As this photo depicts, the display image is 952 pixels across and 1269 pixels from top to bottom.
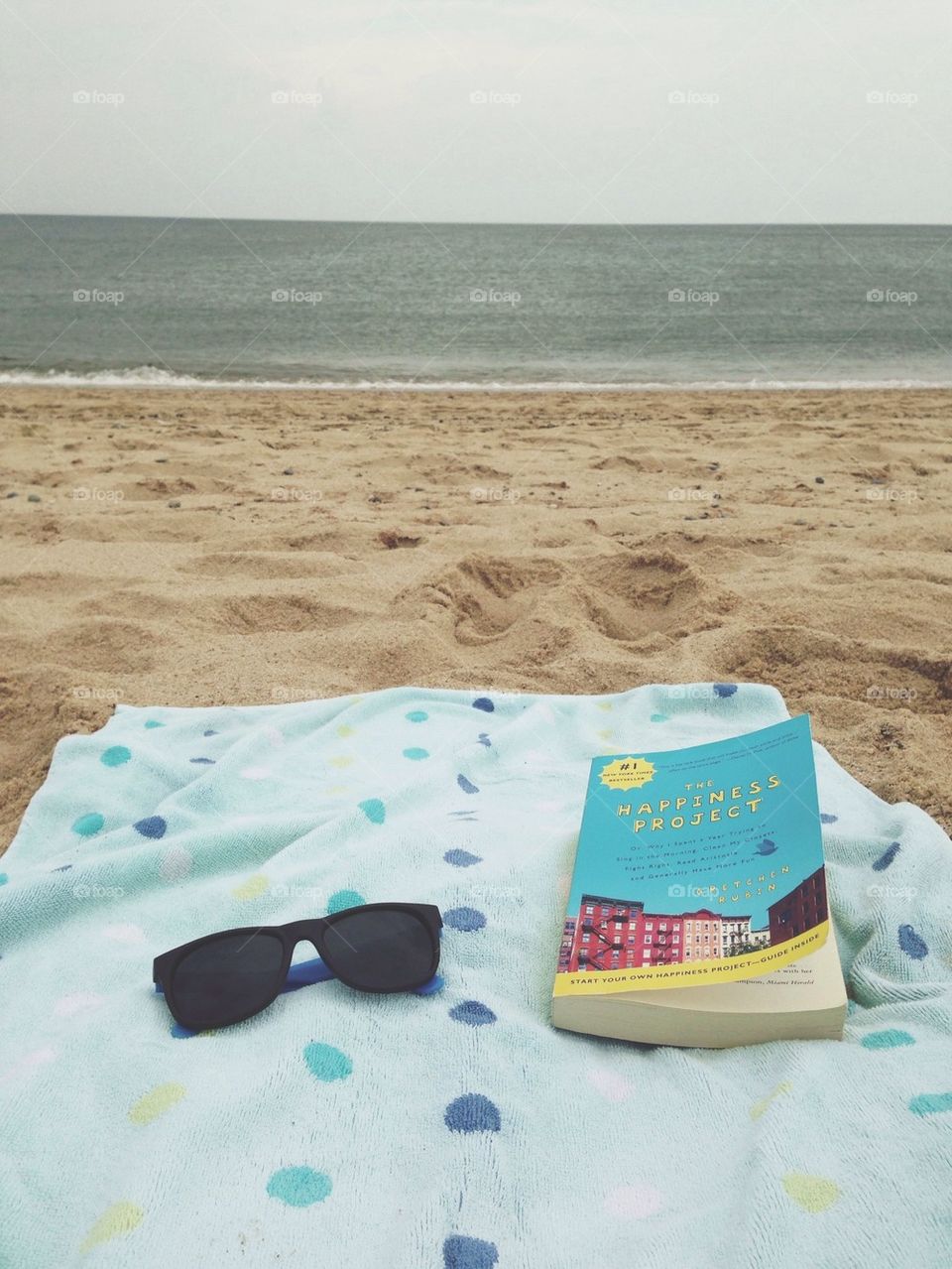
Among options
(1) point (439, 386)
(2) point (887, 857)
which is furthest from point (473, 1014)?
(1) point (439, 386)

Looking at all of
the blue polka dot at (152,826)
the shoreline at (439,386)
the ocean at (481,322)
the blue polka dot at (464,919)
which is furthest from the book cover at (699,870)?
the ocean at (481,322)

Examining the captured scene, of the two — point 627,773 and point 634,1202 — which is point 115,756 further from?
point 634,1202

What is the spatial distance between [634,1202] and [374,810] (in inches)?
28.4

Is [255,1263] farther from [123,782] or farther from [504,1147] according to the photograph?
[123,782]

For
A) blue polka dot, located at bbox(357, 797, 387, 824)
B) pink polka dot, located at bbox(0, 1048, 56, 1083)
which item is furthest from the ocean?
pink polka dot, located at bbox(0, 1048, 56, 1083)

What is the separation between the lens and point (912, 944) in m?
1.14

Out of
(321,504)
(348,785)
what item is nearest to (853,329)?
(321,504)

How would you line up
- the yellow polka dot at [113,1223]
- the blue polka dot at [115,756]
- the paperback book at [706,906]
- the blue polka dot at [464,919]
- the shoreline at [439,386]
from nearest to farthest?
the yellow polka dot at [113,1223], the paperback book at [706,906], the blue polka dot at [464,919], the blue polka dot at [115,756], the shoreline at [439,386]

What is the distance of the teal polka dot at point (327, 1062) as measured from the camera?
0.95 meters

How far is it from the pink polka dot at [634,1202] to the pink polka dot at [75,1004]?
617 mm

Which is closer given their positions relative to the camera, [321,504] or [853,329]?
[321,504]

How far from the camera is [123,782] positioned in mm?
1594

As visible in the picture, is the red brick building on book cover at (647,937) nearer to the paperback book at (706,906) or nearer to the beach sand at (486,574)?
the paperback book at (706,906)

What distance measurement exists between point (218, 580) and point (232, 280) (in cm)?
2280
